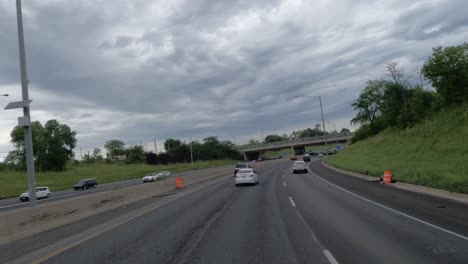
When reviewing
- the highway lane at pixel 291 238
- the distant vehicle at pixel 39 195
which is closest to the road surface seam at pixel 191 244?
the highway lane at pixel 291 238

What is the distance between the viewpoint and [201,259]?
7.31m

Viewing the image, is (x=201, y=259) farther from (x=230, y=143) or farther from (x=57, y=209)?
(x=230, y=143)

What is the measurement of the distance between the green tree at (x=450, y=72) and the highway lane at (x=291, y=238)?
33307 mm

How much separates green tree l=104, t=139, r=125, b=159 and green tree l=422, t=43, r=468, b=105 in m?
146

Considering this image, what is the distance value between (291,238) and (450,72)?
41666mm

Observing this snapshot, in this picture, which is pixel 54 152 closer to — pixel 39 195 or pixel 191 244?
pixel 39 195

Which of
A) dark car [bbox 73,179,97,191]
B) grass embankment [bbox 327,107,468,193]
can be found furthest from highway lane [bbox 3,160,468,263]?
dark car [bbox 73,179,97,191]

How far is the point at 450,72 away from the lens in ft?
140

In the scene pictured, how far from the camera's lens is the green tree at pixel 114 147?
174 meters

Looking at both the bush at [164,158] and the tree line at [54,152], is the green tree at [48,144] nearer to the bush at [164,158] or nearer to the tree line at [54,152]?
the tree line at [54,152]

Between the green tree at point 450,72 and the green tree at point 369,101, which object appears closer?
the green tree at point 450,72

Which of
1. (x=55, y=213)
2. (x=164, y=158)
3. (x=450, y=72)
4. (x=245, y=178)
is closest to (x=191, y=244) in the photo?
(x=55, y=213)

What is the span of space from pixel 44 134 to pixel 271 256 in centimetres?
11277

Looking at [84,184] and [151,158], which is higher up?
[151,158]
